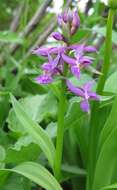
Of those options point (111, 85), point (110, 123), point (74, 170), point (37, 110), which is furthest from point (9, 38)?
point (110, 123)

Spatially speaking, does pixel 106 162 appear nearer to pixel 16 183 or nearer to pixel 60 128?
pixel 60 128

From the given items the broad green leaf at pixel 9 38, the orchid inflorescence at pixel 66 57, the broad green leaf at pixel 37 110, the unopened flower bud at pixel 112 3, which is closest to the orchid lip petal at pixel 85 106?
the orchid inflorescence at pixel 66 57

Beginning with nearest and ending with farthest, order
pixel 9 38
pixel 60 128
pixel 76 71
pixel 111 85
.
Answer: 1. pixel 76 71
2. pixel 60 128
3. pixel 111 85
4. pixel 9 38

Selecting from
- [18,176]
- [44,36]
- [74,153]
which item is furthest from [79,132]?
[44,36]

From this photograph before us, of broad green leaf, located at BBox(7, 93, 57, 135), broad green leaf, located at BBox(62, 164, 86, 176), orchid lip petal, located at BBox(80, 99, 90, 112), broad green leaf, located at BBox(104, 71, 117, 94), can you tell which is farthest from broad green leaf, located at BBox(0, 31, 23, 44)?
orchid lip petal, located at BBox(80, 99, 90, 112)

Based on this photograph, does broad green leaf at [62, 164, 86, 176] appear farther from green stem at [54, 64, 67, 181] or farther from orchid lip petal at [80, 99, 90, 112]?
orchid lip petal at [80, 99, 90, 112]

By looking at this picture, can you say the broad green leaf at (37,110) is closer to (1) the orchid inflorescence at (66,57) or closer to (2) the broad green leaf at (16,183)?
(2) the broad green leaf at (16,183)
